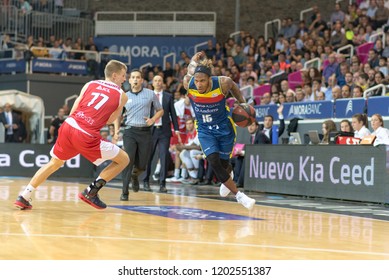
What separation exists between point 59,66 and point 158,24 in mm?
6219

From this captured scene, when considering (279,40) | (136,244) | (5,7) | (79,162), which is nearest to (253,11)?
(279,40)

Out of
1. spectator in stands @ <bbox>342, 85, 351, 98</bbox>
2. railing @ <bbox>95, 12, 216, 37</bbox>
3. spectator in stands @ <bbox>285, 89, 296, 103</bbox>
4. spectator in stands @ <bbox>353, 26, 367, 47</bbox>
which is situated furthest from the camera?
railing @ <bbox>95, 12, 216, 37</bbox>

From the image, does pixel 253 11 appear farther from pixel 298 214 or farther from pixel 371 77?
pixel 298 214

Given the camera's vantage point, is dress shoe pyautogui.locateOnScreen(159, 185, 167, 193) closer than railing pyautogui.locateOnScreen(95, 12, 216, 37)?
Yes

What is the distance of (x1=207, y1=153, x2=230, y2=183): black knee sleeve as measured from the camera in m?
11.7

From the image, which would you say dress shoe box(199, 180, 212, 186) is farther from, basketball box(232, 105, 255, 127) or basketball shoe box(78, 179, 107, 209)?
basketball shoe box(78, 179, 107, 209)

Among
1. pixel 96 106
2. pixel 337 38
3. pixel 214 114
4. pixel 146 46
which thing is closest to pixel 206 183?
pixel 337 38

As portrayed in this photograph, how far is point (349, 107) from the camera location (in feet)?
57.4

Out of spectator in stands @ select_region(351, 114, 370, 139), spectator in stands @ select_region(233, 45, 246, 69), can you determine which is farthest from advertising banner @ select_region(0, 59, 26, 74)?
spectator in stands @ select_region(351, 114, 370, 139)

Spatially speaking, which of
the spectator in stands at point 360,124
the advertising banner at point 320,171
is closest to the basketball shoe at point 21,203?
the advertising banner at point 320,171

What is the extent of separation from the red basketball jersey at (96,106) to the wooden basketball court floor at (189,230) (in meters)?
1.19

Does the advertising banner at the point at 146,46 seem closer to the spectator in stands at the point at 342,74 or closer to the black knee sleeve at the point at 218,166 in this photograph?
the spectator in stands at the point at 342,74

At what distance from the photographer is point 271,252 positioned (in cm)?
741

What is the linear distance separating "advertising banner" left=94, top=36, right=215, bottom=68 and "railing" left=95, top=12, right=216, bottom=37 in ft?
1.14
